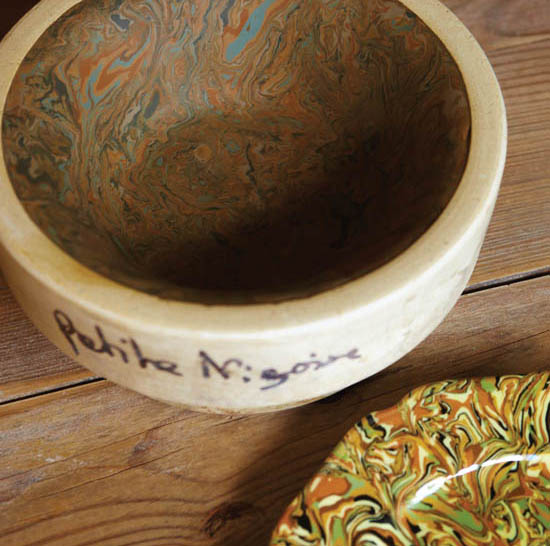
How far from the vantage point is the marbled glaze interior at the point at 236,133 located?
532 mm

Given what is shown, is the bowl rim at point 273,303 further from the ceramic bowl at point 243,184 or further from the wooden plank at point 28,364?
the wooden plank at point 28,364

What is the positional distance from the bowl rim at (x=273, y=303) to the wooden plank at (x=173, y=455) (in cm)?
19

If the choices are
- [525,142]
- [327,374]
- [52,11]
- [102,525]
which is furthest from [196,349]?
[525,142]

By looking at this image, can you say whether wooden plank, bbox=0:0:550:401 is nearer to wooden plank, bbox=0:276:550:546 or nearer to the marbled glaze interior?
wooden plank, bbox=0:276:550:546

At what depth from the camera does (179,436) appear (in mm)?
594

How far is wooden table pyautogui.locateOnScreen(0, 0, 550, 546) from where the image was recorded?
0.55m

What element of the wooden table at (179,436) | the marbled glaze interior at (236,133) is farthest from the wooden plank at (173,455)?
the marbled glaze interior at (236,133)

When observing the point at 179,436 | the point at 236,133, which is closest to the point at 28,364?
the point at 179,436

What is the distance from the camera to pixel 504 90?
81cm

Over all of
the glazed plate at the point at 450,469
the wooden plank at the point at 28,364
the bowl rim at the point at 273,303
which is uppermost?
the bowl rim at the point at 273,303

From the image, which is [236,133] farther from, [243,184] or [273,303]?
[273,303]

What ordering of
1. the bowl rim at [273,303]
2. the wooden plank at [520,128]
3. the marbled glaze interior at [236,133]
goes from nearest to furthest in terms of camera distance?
the bowl rim at [273,303] < the marbled glaze interior at [236,133] < the wooden plank at [520,128]

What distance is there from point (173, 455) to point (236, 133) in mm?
287

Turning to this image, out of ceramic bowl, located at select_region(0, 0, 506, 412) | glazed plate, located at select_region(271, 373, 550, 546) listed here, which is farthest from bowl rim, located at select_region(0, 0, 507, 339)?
glazed plate, located at select_region(271, 373, 550, 546)
